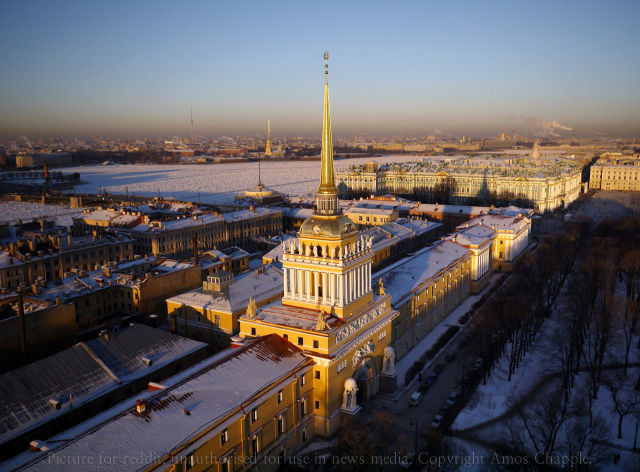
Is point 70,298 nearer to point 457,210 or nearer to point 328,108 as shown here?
point 328,108

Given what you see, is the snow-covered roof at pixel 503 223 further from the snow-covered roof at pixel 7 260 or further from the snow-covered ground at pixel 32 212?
the snow-covered ground at pixel 32 212

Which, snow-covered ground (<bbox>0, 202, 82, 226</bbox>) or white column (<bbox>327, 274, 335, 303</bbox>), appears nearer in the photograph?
white column (<bbox>327, 274, 335, 303</bbox>)

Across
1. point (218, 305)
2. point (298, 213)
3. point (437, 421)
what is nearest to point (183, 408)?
point (437, 421)

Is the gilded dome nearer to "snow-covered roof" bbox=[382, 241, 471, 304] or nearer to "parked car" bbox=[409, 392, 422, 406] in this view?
"snow-covered roof" bbox=[382, 241, 471, 304]

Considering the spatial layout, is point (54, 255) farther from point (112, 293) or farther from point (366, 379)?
point (366, 379)

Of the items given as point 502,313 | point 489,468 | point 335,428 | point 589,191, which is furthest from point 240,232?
point 589,191

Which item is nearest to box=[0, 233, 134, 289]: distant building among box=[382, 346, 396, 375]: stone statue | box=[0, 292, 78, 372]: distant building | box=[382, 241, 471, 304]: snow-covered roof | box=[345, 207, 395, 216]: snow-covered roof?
box=[0, 292, 78, 372]: distant building

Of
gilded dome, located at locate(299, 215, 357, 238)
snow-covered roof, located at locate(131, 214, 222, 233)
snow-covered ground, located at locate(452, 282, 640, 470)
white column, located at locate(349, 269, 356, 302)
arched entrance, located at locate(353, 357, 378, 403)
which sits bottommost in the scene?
snow-covered ground, located at locate(452, 282, 640, 470)
